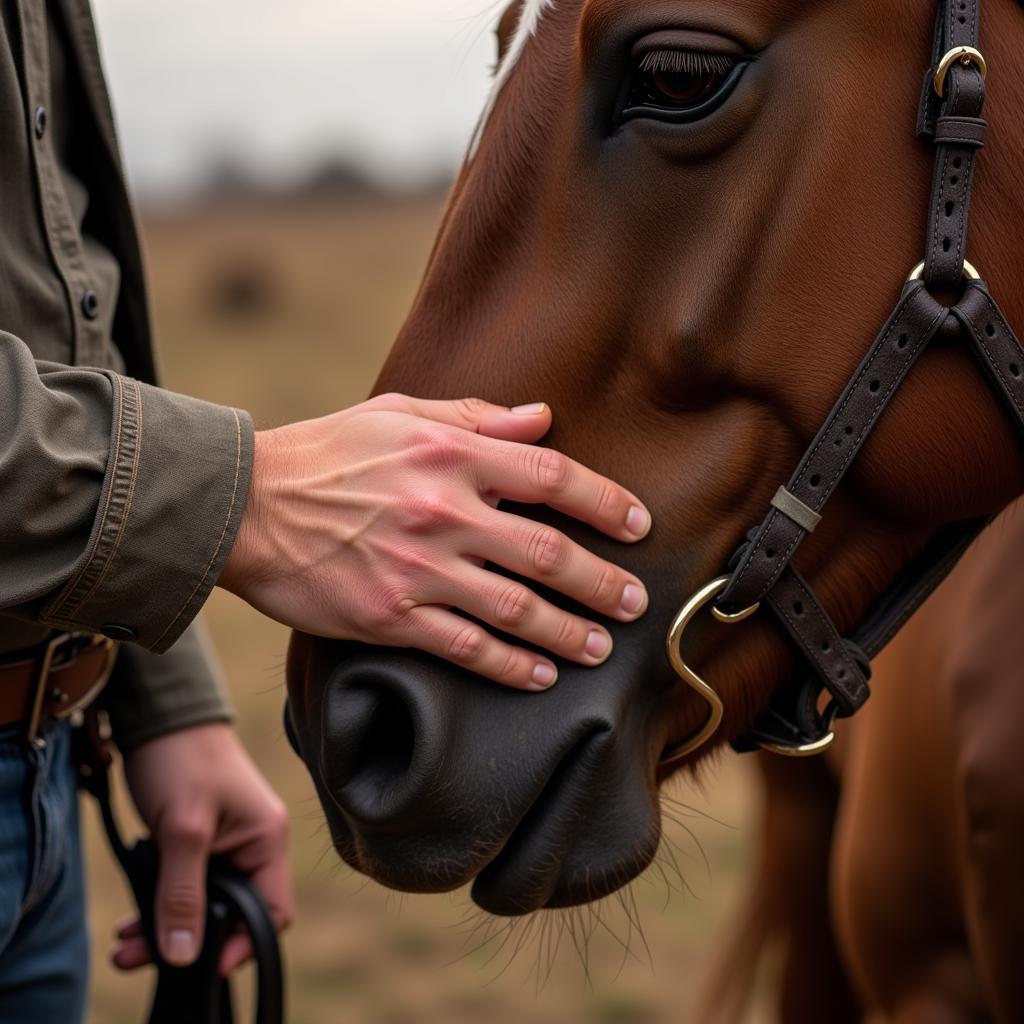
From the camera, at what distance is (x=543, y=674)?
1.33m

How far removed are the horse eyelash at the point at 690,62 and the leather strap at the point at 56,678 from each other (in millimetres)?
927

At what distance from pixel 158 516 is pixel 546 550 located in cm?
38

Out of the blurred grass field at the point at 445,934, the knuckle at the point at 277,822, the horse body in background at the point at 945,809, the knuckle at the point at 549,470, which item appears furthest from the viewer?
the blurred grass field at the point at 445,934

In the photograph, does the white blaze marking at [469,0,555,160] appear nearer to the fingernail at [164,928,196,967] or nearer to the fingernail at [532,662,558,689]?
the fingernail at [532,662,558,689]

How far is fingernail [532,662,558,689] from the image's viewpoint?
52.1 inches

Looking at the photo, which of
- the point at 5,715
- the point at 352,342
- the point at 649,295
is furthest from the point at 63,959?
the point at 352,342

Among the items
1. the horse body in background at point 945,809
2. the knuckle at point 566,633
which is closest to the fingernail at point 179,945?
the knuckle at point 566,633

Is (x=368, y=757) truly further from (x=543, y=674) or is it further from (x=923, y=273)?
(x=923, y=273)

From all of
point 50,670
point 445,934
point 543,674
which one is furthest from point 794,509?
point 445,934

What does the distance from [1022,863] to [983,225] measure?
105cm

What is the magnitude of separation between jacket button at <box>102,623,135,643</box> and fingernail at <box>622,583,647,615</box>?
51 centimetres

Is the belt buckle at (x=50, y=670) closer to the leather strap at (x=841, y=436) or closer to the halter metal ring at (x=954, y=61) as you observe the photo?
the leather strap at (x=841, y=436)

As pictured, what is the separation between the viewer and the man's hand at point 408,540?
1254mm

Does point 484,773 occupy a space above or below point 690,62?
below
